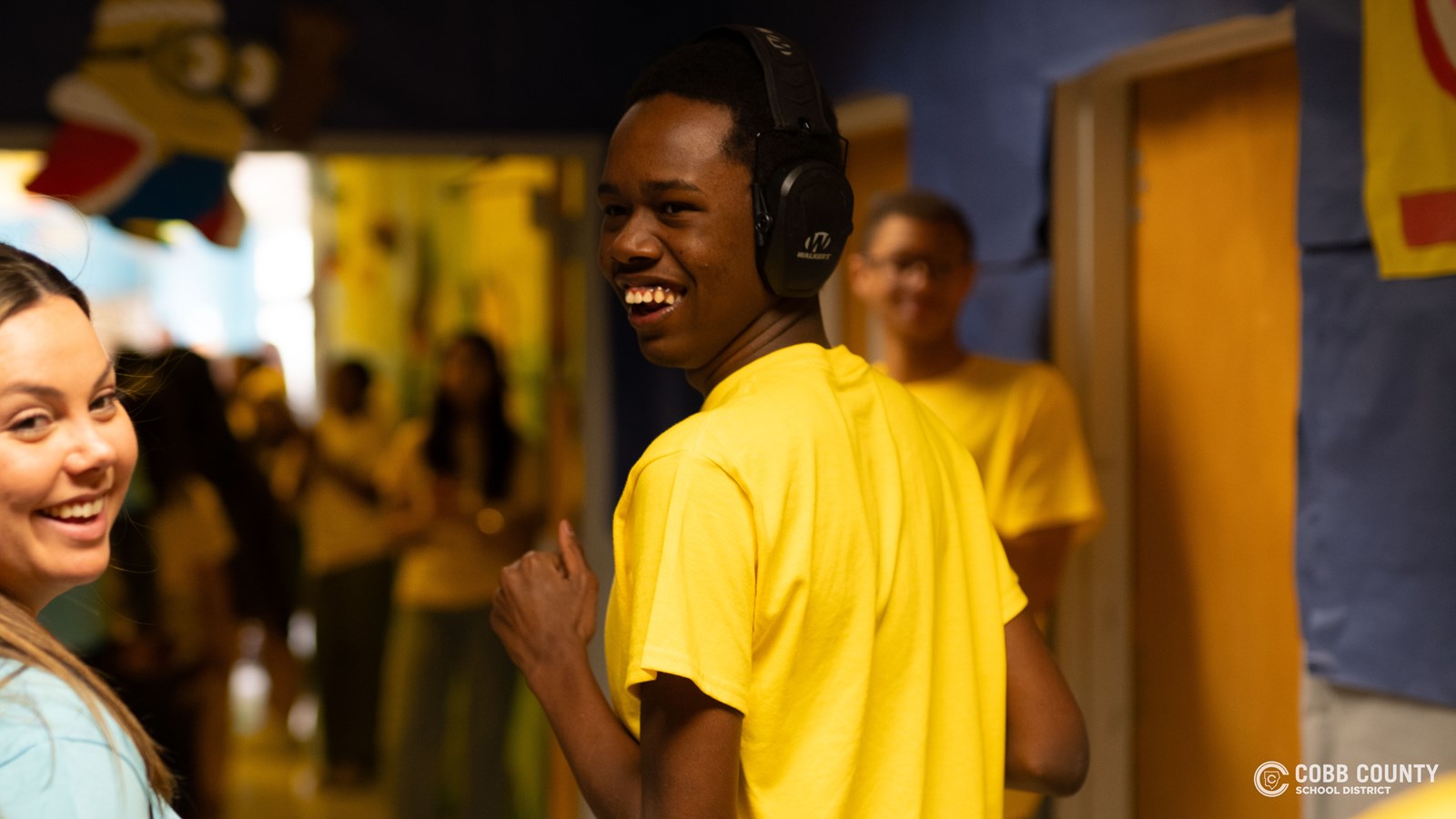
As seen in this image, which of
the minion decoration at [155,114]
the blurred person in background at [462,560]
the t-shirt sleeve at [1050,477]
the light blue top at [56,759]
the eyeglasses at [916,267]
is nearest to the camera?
the light blue top at [56,759]

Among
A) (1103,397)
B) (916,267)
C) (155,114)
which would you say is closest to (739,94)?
(916,267)

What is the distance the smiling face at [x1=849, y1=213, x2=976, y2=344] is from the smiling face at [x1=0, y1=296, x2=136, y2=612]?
168 centimetres

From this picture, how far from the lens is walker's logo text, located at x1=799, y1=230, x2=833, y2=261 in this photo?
114 cm

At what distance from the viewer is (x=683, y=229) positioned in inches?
45.1

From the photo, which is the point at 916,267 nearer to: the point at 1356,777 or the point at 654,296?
the point at 1356,777

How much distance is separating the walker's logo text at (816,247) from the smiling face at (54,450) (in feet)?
1.86

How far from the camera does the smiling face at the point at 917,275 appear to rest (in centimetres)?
253

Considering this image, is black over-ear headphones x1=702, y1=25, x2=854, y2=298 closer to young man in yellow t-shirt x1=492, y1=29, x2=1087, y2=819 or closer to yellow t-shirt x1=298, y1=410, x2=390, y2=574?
young man in yellow t-shirt x1=492, y1=29, x2=1087, y2=819

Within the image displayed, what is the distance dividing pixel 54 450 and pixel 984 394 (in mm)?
1787

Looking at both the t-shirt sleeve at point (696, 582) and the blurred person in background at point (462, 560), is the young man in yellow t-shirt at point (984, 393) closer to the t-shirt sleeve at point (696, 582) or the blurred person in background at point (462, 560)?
the t-shirt sleeve at point (696, 582)

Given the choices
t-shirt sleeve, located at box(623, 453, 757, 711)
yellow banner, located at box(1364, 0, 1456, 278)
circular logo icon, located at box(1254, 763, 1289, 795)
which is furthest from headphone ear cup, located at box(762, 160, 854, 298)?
circular logo icon, located at box(1254, 763, 1289, 795)

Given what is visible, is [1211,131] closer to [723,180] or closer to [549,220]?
[723,180]

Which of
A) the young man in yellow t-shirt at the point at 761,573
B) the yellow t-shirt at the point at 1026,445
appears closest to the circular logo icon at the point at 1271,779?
the yellow t-shirt at the point at 1026,445

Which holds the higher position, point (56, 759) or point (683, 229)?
point (683, 229)
